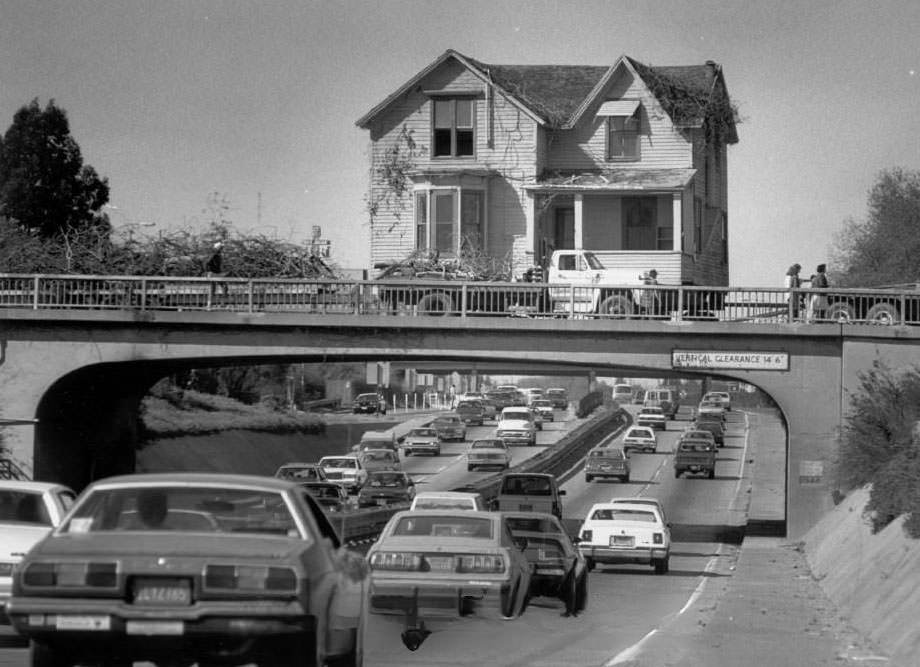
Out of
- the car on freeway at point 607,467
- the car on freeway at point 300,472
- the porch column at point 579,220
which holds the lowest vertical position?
the car on freeway at point 607,467

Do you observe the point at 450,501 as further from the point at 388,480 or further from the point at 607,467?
the point at 607,467

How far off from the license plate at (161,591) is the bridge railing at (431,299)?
31158 millimetres

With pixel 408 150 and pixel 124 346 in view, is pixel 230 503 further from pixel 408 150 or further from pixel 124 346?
pixel 408 150

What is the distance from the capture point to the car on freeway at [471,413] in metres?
108

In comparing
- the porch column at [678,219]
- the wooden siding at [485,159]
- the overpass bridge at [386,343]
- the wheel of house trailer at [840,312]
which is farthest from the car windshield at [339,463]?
the wheel of house trailer at [840,312]

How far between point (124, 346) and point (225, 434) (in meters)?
36.1

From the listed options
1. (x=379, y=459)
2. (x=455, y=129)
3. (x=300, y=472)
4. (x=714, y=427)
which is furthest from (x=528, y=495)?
(x=714, y=427)

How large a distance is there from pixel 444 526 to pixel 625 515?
50.9 feet

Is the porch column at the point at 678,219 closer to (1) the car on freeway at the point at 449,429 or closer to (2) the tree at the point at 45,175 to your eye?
(2) the tree at the point at 45,175

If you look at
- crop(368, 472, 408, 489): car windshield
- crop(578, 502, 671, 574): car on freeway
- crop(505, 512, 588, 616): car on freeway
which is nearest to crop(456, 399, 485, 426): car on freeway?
crop(368, 472, 408, 489): car windshield

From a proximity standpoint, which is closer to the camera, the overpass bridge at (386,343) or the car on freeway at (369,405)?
the overpass bridge at (386,343)

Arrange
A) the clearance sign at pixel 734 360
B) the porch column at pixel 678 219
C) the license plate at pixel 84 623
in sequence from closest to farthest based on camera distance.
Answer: the license plate at pixel 84 623 < the clearance sign at pixel 734 360 < the porch column at pixel 678 219

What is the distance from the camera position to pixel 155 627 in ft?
34.3

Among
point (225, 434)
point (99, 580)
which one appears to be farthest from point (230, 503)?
point (225, 434)
